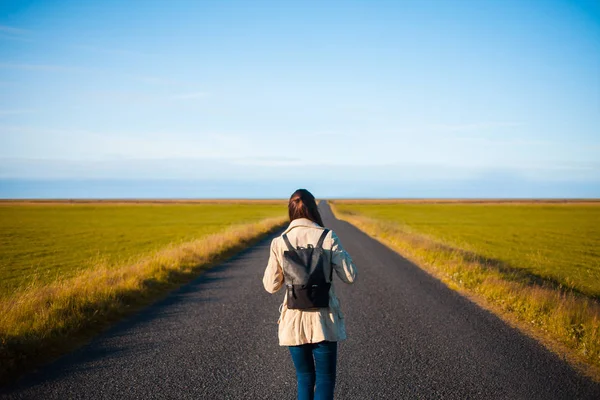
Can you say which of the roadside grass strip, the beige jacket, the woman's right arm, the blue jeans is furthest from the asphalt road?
the woman's right arm

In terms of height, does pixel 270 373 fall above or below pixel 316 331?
below

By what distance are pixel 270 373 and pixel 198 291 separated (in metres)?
4.77

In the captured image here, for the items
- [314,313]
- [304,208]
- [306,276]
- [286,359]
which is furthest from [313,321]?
[286,359]

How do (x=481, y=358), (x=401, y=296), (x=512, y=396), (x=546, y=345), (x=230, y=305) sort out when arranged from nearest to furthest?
(x=512, y=396), (x=481, y=358), (x=546, y=345), (x=230, y=305), (x=401, y=296)

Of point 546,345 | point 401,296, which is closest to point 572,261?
point 401,296

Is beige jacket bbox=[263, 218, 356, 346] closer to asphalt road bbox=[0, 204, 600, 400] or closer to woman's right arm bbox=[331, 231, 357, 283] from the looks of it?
woman's right arm bbox=[331, 231, 357, 283]

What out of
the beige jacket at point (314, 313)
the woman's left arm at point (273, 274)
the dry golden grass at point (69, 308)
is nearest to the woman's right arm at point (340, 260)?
the beige jacket at point (314, 313)

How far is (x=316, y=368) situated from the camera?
2926 mm

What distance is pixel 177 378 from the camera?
4.28m

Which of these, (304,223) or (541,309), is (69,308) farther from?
(541,309)

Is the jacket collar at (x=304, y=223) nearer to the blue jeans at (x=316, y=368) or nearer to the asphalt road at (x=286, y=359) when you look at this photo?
the blue jeans at (x=316, y=368)

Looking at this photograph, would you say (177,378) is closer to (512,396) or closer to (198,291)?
(512,396)

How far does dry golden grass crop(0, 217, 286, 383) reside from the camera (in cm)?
487

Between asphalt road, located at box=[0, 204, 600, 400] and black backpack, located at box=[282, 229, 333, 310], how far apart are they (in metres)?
1.63
